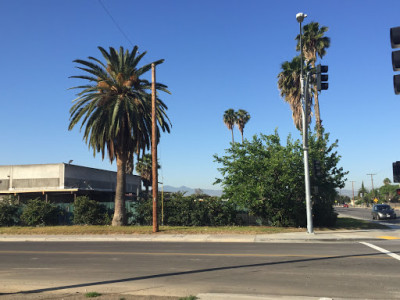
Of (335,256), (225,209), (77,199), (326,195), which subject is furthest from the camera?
(77,199)

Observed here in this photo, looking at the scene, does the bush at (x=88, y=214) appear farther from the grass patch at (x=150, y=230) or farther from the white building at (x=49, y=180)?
the white building at (x=49, y=180)

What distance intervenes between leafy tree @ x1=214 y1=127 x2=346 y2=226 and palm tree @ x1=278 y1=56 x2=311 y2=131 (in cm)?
1410

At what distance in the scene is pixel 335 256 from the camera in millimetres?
11539

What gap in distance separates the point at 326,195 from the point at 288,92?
57.3 feet

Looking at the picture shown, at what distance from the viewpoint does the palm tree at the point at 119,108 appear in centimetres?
2348

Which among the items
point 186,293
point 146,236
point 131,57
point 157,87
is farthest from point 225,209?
point 186,293

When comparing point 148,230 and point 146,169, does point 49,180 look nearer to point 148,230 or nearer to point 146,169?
point 148,230

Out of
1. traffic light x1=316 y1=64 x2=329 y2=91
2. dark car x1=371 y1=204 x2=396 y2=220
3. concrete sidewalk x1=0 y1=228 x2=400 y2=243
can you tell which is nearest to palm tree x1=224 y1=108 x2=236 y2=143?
dark car x1=371 y1=204 x2=396 y2=220

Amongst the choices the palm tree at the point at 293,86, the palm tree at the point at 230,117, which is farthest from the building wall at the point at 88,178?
the palm tree at the point at 230,117

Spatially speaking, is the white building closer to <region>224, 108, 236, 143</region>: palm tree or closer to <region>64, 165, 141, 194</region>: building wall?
<region>64, 165, 141, 194</region>: building wall

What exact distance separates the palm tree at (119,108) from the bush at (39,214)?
5.77 m

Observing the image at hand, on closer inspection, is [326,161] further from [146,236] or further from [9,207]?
[9,207]

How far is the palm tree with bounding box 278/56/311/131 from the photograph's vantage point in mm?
35656

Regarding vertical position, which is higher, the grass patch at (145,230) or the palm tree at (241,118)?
the palm tree at (241,118)
